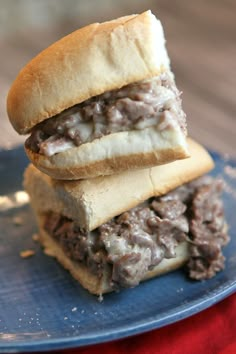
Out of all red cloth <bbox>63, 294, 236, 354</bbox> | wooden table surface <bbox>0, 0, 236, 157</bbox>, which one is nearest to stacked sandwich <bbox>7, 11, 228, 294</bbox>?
red cloth <bbox>63, 294, 236, 354</bbox>

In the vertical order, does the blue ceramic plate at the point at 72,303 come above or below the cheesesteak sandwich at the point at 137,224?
below

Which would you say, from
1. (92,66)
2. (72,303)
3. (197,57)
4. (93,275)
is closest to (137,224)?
(93,275)

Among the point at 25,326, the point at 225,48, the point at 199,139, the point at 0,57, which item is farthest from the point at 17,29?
the point at 25,326

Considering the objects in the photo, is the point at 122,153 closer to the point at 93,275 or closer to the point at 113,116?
the point at 113,116

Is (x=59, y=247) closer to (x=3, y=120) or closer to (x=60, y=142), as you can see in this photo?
(x=60, y=142)

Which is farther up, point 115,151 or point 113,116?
point 113,116

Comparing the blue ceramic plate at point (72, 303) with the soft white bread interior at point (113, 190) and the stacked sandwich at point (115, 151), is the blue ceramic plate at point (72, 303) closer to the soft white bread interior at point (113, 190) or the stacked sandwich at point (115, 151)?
the stacked sandwich at point (115, 151)

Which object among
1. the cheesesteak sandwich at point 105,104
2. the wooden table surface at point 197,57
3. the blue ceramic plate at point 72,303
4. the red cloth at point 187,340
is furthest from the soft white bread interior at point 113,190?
the wooden table surface at point 197,57
